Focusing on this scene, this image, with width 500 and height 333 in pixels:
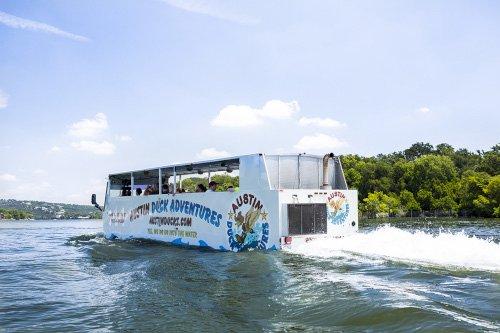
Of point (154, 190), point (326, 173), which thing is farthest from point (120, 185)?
point (326, 173)

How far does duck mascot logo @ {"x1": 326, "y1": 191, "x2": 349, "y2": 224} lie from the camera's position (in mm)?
15180

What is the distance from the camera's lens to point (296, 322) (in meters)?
6.72

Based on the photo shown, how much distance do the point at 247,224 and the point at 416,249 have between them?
5.02m

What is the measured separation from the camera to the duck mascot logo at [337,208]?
49.8ft

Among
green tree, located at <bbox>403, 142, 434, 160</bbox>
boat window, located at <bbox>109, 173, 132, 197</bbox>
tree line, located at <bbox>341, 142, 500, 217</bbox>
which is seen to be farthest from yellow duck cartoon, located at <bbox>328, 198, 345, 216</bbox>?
green tree, located at <bbox>403, 142, 434, 160</bbox>

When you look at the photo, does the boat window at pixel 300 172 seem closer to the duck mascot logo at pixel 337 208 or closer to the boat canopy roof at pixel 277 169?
the boat canopy roof at pixel 277 169

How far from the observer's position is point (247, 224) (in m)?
14.6

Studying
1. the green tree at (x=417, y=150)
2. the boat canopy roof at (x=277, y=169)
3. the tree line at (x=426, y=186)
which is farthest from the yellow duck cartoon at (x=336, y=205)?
the green tree at (x=417, y=150)

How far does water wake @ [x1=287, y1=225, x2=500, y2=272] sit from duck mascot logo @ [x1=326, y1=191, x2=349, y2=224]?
2.55ft

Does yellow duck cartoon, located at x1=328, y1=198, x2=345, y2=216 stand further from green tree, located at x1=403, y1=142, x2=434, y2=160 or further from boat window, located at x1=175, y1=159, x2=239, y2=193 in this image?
green tree, located at x1=403, y1=142, x2=434, y2=160

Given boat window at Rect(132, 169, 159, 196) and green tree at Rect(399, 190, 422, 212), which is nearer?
boat window at Rect(132, 169, 159, 196)

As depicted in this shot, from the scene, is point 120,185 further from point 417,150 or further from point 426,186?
point 417,150

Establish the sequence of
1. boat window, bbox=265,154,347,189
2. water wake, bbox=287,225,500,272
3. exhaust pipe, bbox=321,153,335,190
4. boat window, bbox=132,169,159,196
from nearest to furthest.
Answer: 1. water wake, bbox=287,225,500,272
2. boat window, bbox=265,154,347,189
3. exhaust pipe, bbox=321,153,335,190
4. boat window, bbox=132,169,159,196

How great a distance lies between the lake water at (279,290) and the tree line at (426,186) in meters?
68.4
